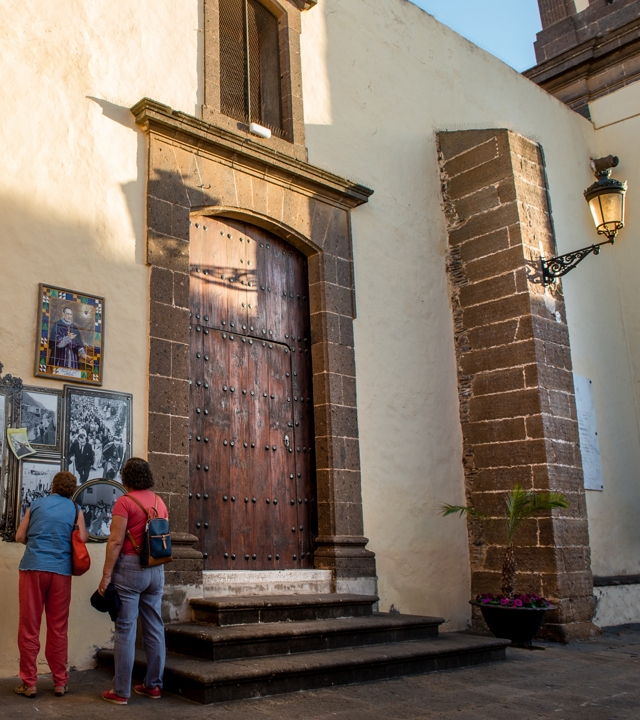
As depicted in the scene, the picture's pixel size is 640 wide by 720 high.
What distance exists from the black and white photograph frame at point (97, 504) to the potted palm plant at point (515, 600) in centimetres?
290

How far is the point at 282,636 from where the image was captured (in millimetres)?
4555

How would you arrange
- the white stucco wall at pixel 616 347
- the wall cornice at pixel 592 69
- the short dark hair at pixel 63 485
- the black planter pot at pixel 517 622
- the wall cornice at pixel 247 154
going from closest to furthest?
the short dark hair at pixel 63 485 < the wall cornice at pixel 247 154 < the black planter pot at pixel 517 622 < the white stucco wall at pixel 616 347 < the wall cornice at pixel 592 69

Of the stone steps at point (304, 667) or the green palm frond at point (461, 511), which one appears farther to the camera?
the green palm frond at point (461, 511)

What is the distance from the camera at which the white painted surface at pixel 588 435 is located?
8.15m

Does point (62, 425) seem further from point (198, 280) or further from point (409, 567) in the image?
point (409, 567)

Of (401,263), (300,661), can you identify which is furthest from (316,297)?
(300,661)

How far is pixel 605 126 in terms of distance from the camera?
1019 centimetres

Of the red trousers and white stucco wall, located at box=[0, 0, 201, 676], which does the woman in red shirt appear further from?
white stucco wall, located at box=[0, 0, 201, 676]

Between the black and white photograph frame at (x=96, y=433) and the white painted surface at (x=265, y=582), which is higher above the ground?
the black and white photograph frame at (x=96, y=433)

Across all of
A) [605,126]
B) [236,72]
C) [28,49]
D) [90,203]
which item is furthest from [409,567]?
[605,126]

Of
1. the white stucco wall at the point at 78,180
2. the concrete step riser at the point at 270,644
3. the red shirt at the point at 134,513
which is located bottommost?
the concrete step riser at the point at 270,644

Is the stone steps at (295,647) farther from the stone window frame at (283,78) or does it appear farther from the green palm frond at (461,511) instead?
the stone window frame at (283,78)

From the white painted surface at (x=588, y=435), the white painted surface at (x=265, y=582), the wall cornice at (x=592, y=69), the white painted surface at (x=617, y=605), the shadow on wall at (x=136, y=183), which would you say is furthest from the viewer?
the wall cornice at (x=592, y=69)

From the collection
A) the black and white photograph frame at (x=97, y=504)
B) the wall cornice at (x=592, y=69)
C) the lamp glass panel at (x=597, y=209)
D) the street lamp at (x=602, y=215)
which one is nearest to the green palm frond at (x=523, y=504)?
the street lamp at (x=602, y=215)
